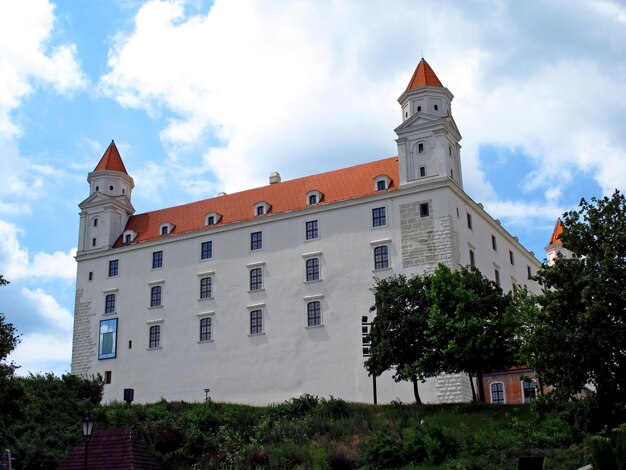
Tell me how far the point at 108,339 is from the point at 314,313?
1485 centimetres

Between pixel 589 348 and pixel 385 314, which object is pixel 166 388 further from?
pixel 589 348

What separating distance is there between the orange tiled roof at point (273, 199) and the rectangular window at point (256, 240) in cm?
111

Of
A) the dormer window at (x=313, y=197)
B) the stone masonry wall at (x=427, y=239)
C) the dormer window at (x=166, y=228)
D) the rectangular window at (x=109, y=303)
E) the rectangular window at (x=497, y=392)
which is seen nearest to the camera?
the rectangular window at (x=497, y=392)

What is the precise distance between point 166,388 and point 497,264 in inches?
819

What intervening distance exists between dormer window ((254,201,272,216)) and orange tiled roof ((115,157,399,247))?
0.26 meters

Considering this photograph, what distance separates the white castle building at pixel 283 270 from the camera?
4184 centimetres

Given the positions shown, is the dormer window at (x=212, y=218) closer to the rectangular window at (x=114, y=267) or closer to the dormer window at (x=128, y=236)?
the dormer window at (x=128, y=236)

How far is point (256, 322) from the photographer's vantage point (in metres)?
45.1

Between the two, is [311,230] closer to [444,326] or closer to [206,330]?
[206,330]

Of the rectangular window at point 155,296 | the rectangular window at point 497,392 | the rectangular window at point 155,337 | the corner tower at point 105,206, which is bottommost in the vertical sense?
the rectangular window at point 497,392

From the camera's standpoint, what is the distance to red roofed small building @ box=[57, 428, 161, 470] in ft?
86.7

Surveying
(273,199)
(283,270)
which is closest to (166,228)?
(273,199)

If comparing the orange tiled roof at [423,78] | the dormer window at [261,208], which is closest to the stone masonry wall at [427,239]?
the orange tiled roof at [423,78]

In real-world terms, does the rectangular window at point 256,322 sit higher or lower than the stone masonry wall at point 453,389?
higher
